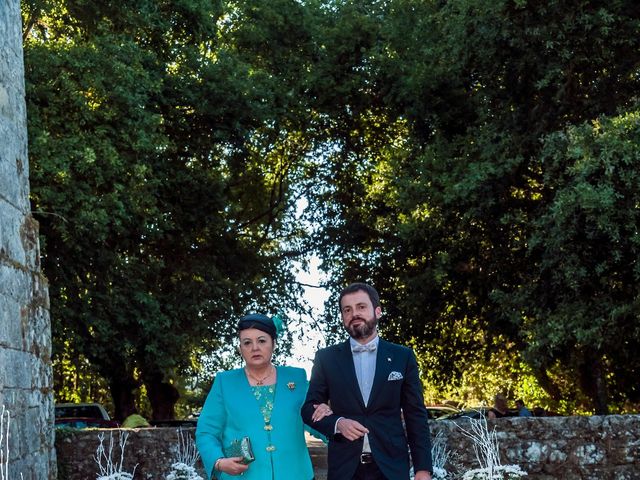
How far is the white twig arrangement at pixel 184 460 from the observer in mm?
9906

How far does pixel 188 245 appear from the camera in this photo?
2170 centimetres

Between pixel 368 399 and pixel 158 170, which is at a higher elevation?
pixel 158 170

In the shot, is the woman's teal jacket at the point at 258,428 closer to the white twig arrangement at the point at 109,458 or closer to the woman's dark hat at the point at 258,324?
the woman's dark hat at the point at 258,324

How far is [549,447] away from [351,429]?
6.32 m

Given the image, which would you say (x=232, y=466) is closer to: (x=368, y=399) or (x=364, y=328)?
(x=368, y=399)

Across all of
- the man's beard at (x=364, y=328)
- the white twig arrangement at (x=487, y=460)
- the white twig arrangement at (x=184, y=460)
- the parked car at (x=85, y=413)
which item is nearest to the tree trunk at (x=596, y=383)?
the parked car at (x=85, y=413)

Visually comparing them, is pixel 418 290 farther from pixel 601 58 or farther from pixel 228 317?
pixel 601 58

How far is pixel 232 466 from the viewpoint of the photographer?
4762mm

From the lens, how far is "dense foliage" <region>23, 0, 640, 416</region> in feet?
55.2

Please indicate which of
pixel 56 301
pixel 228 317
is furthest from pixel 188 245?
pixel 56 301

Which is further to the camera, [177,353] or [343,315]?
[177,353]

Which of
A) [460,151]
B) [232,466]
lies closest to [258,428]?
[232,466]

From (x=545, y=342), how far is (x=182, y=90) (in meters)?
8.02

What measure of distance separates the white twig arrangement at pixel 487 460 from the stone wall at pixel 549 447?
14cm
